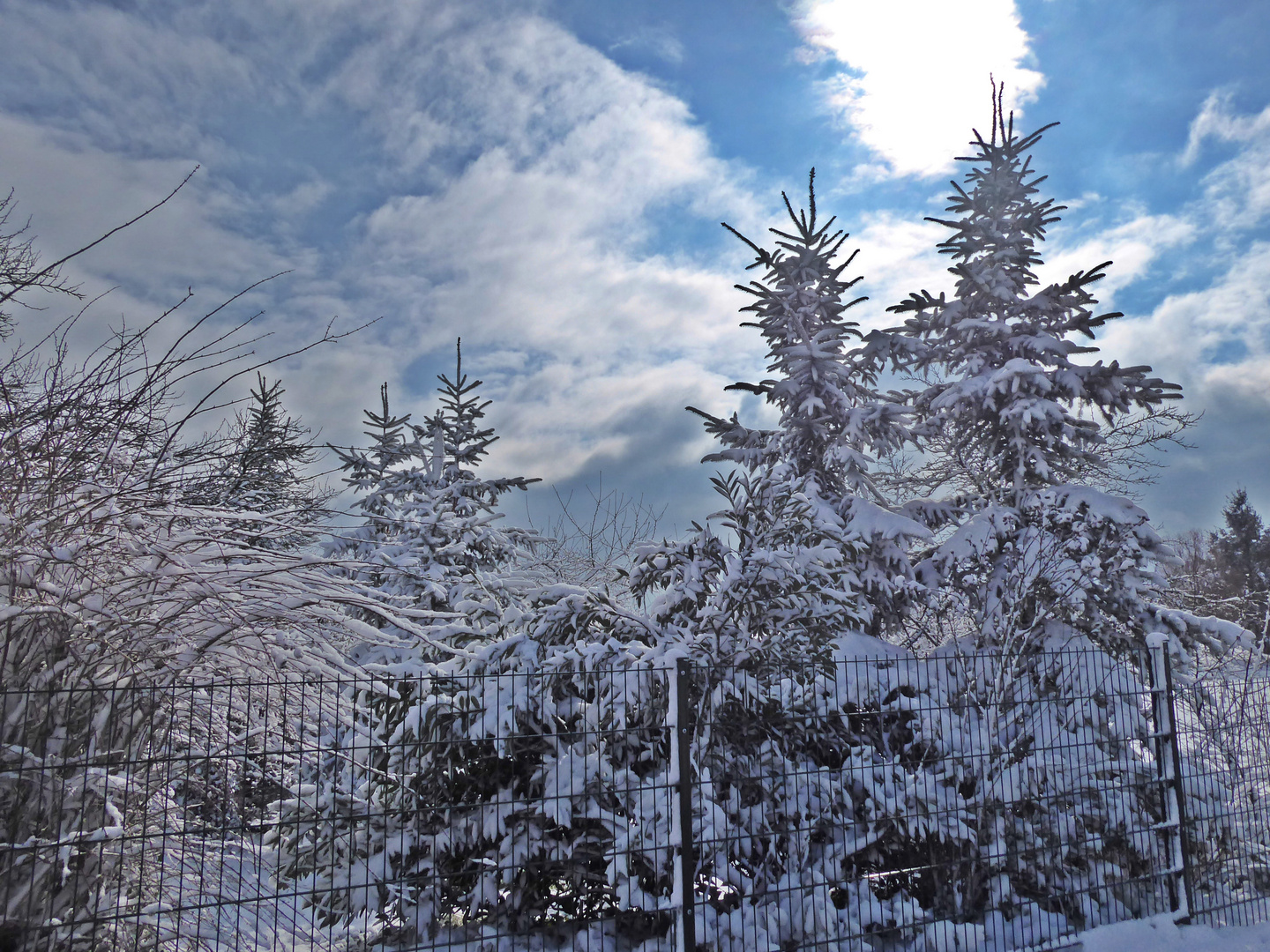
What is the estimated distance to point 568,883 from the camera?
570 centimetres

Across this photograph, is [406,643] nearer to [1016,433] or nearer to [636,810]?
[636,810]

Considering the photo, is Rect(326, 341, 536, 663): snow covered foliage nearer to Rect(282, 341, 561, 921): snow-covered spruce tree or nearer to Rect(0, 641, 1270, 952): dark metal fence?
Rect(282, 341, 561, 921): snow-covered spruce tree

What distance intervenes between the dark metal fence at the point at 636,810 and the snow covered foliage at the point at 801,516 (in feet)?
1.85

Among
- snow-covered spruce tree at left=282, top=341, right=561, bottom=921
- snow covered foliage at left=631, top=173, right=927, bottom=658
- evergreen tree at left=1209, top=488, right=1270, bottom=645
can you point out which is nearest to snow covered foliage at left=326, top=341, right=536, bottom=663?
snow-covered spruce tree at left=282, top=341, right=561, bottom=921

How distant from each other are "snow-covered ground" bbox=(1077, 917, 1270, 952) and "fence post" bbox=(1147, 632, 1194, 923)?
0.72 ft

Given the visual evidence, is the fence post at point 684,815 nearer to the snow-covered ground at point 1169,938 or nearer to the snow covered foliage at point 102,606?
the snow covered foliage at point 102,606

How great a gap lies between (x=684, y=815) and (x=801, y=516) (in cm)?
336

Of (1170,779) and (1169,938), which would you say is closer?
(1169,938)

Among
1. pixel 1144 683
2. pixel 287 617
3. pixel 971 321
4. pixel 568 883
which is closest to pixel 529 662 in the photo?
pixel 568 883

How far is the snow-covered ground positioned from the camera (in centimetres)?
641

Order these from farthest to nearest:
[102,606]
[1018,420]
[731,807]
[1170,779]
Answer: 1. [1018,420]
2. [1170,779]
3. [731,807]
4. [102,606]

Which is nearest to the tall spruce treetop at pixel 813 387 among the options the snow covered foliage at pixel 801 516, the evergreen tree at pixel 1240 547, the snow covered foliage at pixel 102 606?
the snow covered foliage at pixel 801 516

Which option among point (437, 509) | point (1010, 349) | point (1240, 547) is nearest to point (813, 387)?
point (1010, 349)

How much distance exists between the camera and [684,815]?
516cm
